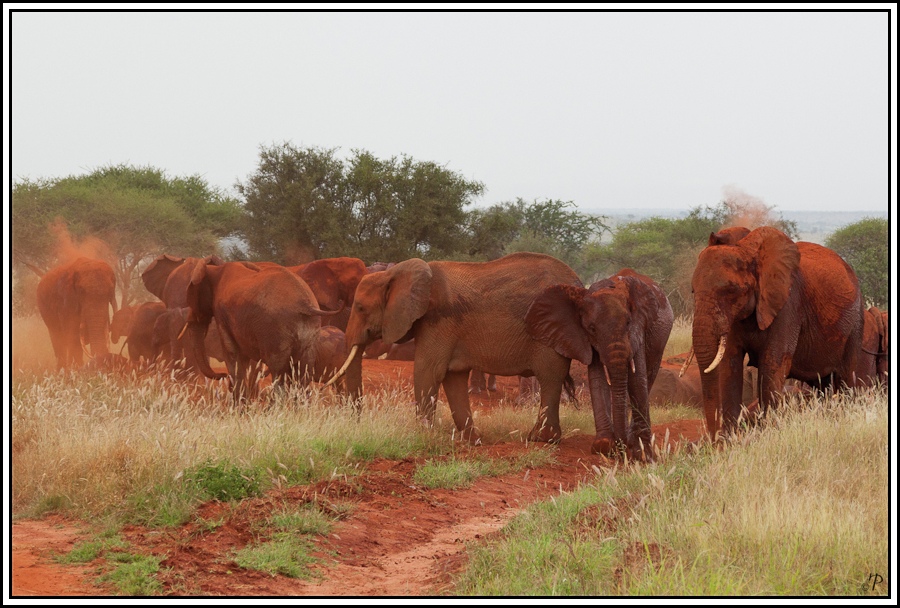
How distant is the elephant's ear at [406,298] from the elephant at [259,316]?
0.84 m

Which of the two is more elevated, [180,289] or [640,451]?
[180,289]

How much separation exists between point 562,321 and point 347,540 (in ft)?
13.5

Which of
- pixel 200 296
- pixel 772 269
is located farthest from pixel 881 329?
pixel 200 296

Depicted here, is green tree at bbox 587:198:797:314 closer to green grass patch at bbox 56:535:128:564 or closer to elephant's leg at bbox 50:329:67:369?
elephant's leg at bbox 50:329:67:369

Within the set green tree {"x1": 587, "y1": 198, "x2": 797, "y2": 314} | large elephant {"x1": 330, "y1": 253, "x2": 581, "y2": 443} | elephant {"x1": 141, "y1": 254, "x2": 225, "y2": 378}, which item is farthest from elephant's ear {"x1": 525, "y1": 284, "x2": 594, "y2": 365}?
green tree {"x1": 587, "y1": 198, "x2": 797, "y2": 314}

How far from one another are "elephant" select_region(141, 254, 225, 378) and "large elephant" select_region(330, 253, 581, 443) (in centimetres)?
272

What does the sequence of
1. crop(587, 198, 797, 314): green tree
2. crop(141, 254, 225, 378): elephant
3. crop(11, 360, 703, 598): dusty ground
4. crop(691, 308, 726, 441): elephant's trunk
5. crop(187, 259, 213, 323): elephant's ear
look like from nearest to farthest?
crop(11, 360, 703, 598): dusty ground, crop(691, 308, 726, 441): elephant's trunk, crop(187, 259, 213, 323): elephant's ear, crop(141, 254, 225, 378): elephant, crop(587, 198, 797, 314): green tree

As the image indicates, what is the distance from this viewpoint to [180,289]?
50.0 feet

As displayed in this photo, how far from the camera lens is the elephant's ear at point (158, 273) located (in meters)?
17.2

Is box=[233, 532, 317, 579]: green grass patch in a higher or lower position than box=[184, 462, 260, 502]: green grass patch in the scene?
lower

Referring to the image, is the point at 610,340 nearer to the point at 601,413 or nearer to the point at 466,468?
the point at 601,413

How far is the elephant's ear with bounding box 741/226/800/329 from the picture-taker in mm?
8859
